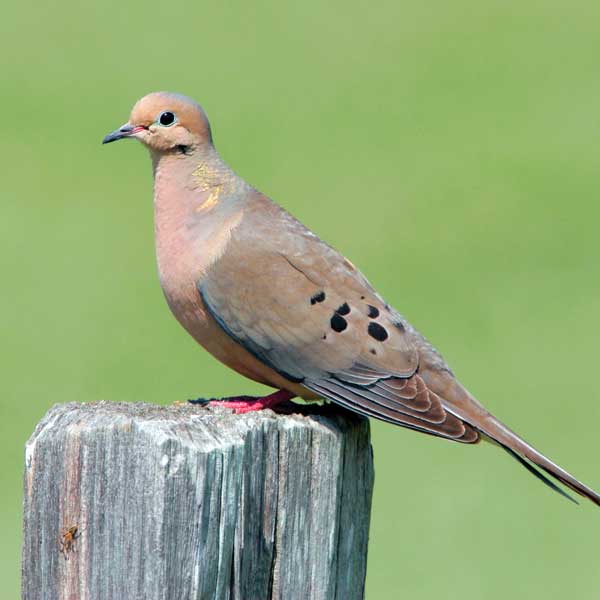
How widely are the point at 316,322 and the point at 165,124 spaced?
1.09 meters

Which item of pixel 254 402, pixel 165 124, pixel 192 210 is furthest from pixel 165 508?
pixel 165 124

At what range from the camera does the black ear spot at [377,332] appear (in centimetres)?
538

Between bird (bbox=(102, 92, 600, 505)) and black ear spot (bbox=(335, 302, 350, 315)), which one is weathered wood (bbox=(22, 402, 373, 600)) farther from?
black ear spot (bbox=(335, 302, 350, 315))

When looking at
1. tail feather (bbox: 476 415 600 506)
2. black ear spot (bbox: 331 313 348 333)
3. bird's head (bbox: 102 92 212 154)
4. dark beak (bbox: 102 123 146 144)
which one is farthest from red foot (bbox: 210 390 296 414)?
dark beak (bbox: 102 123 146 144)

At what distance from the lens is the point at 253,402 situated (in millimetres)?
5301

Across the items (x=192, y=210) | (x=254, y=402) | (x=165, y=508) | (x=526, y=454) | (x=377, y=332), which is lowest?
(x=165, y=508)

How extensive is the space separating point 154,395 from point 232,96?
5751 mm

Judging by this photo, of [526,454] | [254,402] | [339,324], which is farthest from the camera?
[339,324]

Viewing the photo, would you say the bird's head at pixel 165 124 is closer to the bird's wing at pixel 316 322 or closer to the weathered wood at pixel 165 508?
the bird's wing at pixel 316 322

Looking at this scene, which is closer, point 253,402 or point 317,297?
point 253,402

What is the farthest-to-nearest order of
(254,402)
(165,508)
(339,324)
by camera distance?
(339,324), (254,402), (165,508)

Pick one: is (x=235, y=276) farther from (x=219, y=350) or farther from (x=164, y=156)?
(x=164, y=156)

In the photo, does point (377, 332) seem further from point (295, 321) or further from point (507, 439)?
point (507, 439)

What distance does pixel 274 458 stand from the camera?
400cm
